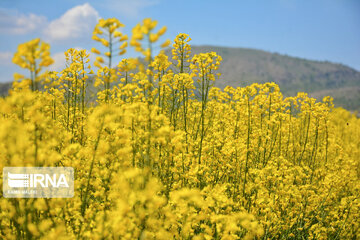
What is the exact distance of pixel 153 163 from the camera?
390 cm

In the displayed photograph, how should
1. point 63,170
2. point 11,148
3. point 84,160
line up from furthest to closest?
point 84,160
point 63,170
point 11,148

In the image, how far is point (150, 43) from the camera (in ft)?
9.75

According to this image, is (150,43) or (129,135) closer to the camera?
(150,43)

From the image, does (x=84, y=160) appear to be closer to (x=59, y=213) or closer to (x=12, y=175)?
(x=59, y=213)

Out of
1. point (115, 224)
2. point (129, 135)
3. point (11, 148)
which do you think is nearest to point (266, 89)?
point (129, 135)

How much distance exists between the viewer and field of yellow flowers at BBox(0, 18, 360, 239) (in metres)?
2.57

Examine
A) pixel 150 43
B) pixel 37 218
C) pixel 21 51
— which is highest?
pixel 150 43

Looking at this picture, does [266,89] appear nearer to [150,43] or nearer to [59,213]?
[150,43]

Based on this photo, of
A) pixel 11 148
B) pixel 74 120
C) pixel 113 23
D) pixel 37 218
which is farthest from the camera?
pixel 74 120

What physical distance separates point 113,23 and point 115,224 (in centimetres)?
237

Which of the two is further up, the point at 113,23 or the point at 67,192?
the point at 113,23

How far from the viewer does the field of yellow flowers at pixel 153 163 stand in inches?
101

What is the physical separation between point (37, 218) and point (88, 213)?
0.55m

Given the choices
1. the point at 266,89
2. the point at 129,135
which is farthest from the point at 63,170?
the point at 266,89
